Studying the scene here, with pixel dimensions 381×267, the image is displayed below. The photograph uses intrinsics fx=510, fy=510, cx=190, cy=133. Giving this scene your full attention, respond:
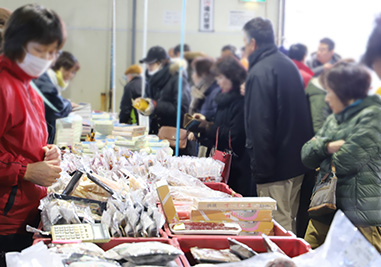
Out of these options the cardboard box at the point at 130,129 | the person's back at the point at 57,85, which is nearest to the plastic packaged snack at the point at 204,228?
the person's back at the point at 57,85

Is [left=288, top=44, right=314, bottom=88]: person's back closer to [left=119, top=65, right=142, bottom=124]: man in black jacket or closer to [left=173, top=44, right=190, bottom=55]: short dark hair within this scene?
[left=173, top=44, right=190, bottom=55]: short dark hair

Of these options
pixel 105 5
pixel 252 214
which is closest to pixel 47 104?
pixel 105 5

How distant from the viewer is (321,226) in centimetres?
275

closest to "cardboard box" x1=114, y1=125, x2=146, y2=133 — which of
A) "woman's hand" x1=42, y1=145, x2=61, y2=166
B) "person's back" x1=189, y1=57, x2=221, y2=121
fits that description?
"person's back" x1=189, y1=57, x2=221, y2=121

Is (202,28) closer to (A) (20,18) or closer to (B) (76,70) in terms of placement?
(B) (76,70)

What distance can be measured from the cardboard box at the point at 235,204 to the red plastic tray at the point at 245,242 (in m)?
0.17

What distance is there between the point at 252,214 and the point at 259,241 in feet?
0.62

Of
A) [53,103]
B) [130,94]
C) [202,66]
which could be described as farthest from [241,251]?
[202,66]

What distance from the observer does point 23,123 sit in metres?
1.72

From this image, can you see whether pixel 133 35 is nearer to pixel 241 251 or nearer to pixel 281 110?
pixel 281 110

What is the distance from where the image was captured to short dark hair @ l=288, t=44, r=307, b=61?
342cm

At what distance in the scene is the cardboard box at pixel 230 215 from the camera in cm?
173

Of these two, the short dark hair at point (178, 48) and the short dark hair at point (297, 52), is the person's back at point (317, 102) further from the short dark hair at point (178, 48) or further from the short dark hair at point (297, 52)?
the short dark hair at point (178, 48)

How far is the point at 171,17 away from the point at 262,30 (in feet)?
2.07
